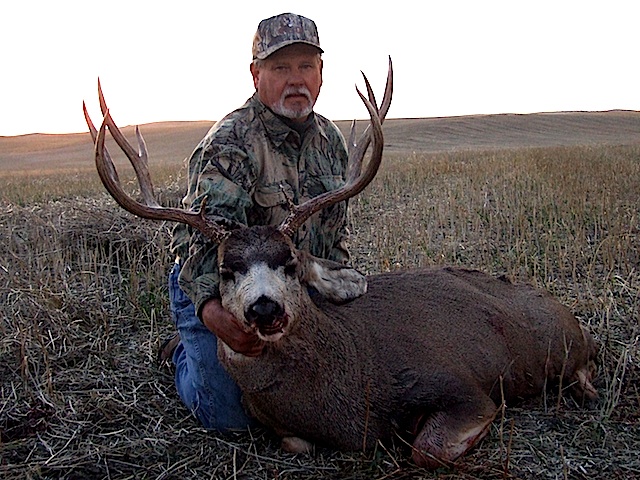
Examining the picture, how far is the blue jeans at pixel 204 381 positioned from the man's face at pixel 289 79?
4.20ft

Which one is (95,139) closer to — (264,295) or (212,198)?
(212,198)

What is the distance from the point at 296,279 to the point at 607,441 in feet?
5.61

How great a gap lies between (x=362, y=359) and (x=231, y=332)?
660 millimetres

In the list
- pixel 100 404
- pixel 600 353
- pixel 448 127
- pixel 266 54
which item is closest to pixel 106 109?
pixel 266 54

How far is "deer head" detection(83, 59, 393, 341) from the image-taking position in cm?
311

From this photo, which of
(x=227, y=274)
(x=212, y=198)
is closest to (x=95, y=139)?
(x=212, y=198)

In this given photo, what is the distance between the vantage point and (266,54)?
4203mm

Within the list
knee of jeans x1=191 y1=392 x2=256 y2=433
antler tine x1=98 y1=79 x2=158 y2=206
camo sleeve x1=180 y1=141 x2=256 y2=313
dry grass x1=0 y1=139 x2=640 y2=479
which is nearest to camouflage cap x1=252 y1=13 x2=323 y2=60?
camo sleeve x1=180 y1=141 x2=256 y2=313

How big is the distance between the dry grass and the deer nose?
0.86 meters

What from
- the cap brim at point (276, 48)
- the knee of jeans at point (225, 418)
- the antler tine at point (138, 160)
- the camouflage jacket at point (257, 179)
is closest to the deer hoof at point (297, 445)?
the knee of jeans at point (225, 418)

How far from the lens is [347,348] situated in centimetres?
361

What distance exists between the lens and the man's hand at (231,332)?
11.1 feet

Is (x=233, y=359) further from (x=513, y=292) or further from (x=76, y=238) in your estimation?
(x=76, y=238)

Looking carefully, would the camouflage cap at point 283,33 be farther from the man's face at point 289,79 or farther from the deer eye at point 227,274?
the deer eye at point 227,274
